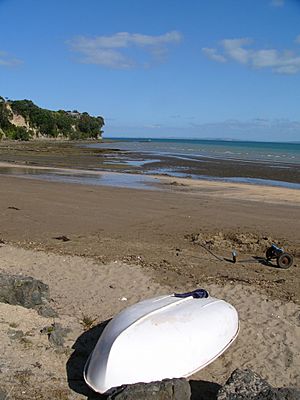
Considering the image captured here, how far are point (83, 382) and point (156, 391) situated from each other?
1.00 meters

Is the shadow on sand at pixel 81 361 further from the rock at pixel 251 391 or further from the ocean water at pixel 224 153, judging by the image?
the ocean water at pixel 224 153

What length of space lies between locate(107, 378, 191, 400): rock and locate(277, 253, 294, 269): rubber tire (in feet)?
16.3

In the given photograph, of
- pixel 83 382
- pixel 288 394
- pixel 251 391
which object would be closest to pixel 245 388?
pixel 251 391

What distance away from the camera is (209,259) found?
9.52 m

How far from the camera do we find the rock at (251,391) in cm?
415

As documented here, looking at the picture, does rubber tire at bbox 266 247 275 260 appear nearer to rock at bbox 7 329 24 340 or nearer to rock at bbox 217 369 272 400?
rock at bbox 217 369 272 400

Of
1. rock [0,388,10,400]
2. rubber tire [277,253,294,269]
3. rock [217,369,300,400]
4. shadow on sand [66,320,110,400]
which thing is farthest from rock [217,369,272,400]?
rubber tire [277,253,294,269]

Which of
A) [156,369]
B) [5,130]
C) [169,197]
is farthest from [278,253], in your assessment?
[5,130]

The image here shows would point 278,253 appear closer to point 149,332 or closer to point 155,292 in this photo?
point 155,292

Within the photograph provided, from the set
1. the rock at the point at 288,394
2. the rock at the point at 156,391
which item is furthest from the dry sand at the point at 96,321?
the rock at the point at 288,394

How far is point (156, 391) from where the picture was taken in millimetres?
4348

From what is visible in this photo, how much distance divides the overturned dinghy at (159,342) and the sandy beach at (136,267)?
0.30 metres

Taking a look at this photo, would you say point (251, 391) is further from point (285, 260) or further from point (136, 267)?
point (285, 260)

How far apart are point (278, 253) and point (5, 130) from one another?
Result: 300ft
